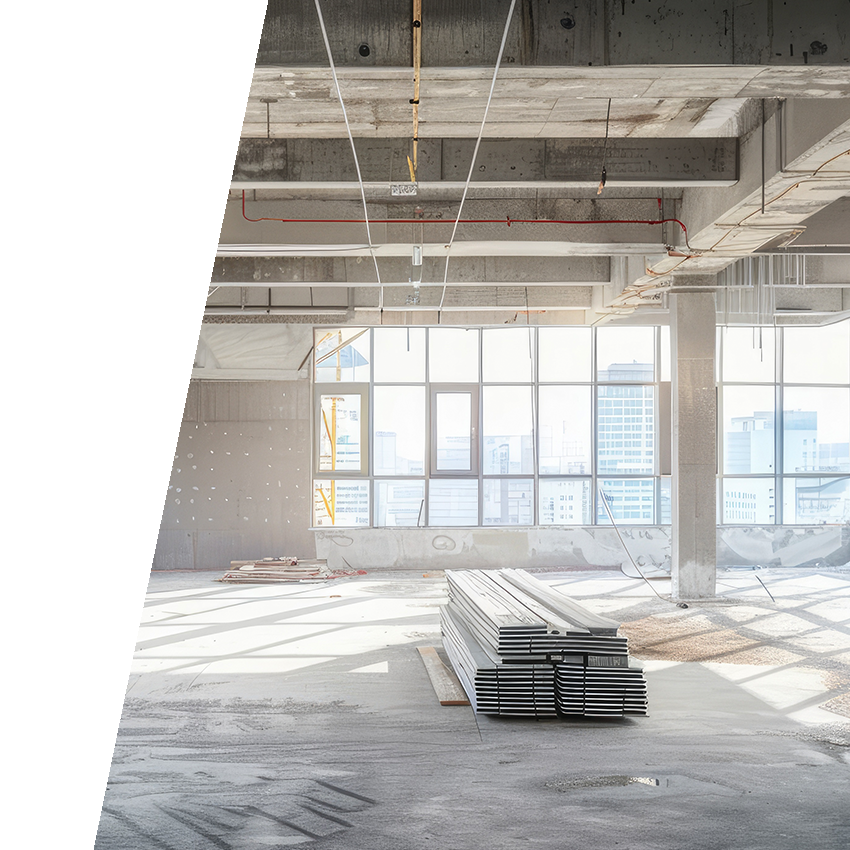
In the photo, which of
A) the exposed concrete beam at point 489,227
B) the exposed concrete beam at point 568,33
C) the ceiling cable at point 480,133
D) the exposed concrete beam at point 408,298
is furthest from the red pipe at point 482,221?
the exposed concrete beam at point 568,33

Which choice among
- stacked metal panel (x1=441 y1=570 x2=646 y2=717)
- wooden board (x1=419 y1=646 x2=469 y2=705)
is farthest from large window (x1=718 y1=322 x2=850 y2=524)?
stacked metal panel (x1=441 y1=570 x2=646 y2=717)

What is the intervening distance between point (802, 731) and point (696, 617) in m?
4.89

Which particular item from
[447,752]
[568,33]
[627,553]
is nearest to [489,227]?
[568,33]

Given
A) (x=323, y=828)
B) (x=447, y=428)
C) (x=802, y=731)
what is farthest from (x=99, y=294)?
(x=447, y=428)

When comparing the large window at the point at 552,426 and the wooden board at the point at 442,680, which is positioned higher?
the large window at the point at 552,426

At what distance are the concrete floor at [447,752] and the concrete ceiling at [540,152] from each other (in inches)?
187

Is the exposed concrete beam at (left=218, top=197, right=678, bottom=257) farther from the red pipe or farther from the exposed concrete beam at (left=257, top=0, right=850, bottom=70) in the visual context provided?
the exposed concrete beam at (left=257, top=0, right=850, bottom=70)

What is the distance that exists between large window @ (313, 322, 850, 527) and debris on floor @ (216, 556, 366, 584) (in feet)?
7.01

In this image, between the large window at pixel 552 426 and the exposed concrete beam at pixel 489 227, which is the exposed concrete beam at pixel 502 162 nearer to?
the exposed concrete beam at pixel 489 227

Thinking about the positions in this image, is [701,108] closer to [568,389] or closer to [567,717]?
[567,717]

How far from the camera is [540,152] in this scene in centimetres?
845

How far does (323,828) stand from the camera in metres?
4.91

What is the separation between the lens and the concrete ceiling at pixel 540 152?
5.44 metres

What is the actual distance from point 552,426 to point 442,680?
11408mm
